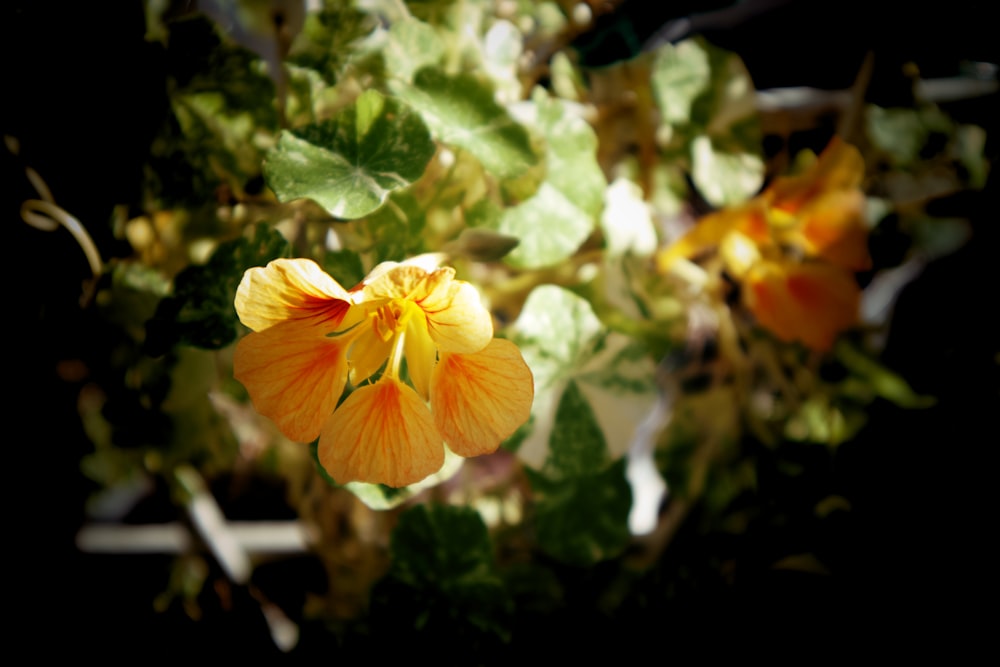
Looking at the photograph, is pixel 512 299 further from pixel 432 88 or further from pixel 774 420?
pixel 774 420

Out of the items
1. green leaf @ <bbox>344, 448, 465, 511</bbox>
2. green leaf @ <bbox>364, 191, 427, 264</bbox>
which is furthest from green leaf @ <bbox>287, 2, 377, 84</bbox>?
green leaf @ <bbox>344, 448, 465, 511</bbox>

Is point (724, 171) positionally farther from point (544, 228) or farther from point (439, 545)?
point (439, 545)

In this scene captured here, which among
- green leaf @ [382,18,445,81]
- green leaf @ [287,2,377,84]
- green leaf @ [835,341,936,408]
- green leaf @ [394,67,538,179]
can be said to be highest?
green leaf @ [287,2,377,84]

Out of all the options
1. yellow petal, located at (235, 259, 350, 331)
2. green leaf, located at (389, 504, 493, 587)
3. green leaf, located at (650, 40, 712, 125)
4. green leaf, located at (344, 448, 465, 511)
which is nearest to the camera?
yellow petal, located at (235, 259, 350, 331)

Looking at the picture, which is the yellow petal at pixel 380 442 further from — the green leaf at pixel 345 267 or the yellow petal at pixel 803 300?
the yellow petal at pixel 803 300

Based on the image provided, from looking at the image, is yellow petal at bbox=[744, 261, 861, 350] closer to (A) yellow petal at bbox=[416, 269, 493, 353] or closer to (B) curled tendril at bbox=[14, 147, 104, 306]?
(A) yellow petal at bbox=[416, 269, 493, 353]

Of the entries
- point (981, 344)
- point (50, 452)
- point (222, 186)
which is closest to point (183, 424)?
point (50, 452)

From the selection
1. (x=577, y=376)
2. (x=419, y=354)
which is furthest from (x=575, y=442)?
(x=419, y=354)
